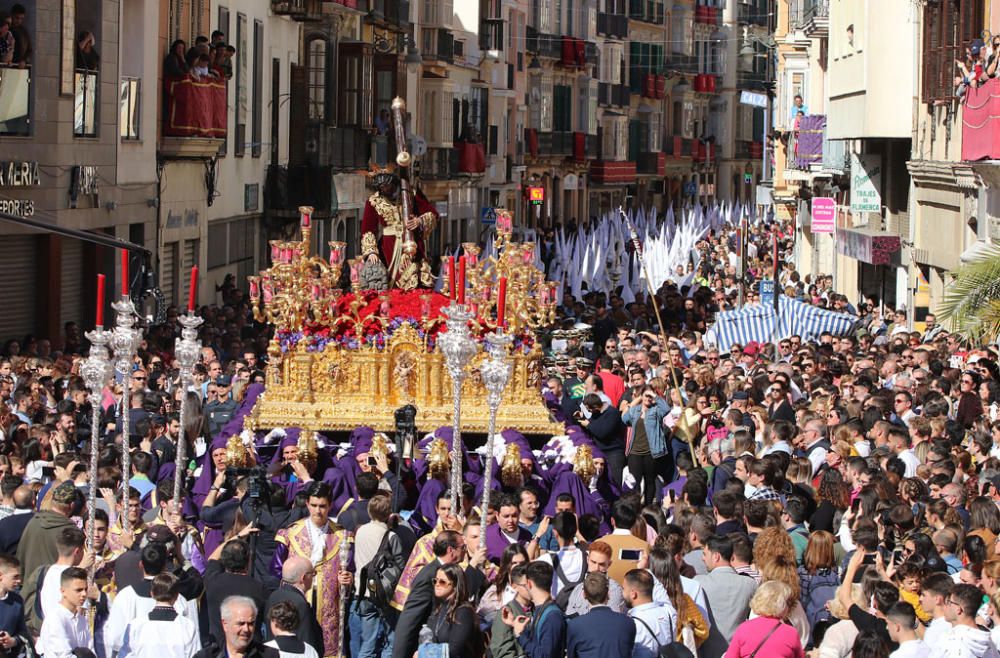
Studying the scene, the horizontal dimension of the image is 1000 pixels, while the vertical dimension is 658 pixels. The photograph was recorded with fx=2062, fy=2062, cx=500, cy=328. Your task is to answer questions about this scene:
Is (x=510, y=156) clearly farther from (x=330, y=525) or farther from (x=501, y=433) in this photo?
(x=330, y=525)

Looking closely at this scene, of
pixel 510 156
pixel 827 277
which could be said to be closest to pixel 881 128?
pixel 827 277

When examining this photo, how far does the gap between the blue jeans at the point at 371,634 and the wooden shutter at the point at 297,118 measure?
2862cm

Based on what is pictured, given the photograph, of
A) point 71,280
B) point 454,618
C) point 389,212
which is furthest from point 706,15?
point 454,618

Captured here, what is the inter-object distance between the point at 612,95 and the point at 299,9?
138ft

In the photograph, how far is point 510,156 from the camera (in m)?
64.9

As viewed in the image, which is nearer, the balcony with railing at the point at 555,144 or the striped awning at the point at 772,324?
the striped awning at the point at 772,324

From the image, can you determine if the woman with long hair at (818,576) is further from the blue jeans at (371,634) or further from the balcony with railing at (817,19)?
the balcony with railing at (817,19)

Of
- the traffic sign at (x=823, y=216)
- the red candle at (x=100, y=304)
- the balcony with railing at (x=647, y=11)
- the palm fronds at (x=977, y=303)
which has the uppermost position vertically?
the balcony with railing at (x=647, y=11)

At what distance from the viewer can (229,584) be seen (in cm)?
988

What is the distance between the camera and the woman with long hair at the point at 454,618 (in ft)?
31.6

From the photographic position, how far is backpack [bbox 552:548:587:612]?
9883mm

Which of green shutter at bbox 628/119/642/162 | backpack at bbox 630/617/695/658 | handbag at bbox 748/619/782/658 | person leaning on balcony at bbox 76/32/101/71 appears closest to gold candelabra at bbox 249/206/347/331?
backpack at bbox 630/617/695/658

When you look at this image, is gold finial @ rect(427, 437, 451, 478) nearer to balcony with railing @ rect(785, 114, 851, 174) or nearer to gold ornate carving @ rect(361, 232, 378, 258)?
gold ornate carving @ rect(361, 232, 378, 258)

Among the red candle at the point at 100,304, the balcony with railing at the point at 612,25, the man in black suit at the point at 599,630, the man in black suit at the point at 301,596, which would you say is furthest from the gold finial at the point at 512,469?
the balcony with railing at the point at 612,25
